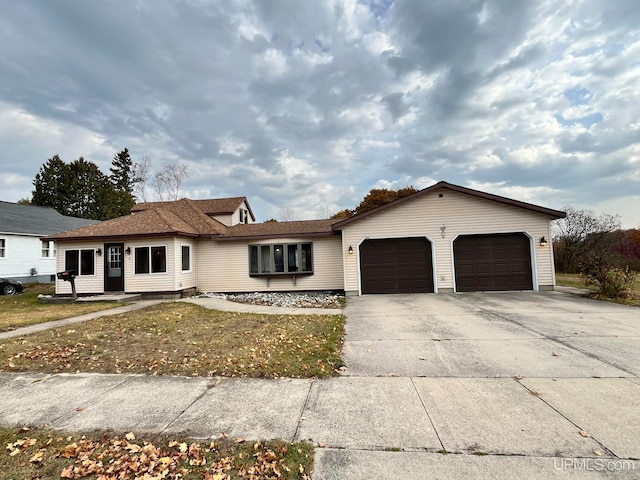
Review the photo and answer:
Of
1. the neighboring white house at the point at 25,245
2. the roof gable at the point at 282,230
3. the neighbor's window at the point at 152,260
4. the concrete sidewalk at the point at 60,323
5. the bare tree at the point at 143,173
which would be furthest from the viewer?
the bare tree at the point at 143,173

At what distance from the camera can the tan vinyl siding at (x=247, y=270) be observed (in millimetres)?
14320

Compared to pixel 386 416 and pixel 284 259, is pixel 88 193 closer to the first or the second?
pixel 284 259

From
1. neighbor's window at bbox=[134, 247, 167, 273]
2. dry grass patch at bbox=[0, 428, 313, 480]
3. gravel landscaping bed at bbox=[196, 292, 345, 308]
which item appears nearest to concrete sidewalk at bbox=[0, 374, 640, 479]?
dry grass patch at bbox=[0, 428, 313, 480]

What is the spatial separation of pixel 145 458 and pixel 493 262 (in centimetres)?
1362

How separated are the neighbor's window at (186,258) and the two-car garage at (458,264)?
27.3 ft

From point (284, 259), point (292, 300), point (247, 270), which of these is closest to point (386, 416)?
point (292, 300)

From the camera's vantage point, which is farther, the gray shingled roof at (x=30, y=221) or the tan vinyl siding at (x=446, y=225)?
the gray shingled roof at (x=30, y=221)

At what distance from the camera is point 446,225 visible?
12.8m

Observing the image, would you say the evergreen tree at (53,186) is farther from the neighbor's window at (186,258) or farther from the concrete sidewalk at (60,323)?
the concrete sidewalk at (60,323)

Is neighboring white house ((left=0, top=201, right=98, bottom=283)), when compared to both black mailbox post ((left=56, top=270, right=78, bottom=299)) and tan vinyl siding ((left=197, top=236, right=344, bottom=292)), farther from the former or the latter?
tan vinyl siding ((left=197, top=236, right=344, bottom=292))

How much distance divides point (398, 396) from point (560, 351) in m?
3.49

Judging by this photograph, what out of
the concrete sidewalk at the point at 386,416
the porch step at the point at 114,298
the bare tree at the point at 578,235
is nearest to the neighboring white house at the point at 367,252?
the porch step at the point at 114,298

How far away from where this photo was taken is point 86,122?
16.4 meters

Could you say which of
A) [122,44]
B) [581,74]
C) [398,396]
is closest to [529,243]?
[581,74]
